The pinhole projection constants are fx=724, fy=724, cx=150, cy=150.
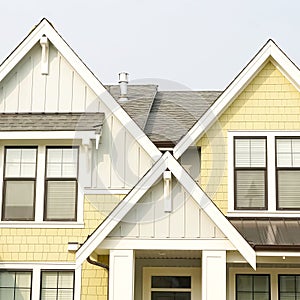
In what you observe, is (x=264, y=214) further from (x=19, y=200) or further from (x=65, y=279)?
(x=19, y=200)

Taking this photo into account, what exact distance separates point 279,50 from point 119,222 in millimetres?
5393

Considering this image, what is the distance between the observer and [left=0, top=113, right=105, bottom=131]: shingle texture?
15359mm

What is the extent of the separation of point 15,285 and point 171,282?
3282mm

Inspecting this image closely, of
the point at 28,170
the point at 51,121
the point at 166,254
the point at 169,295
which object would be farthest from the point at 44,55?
the point at 169,295

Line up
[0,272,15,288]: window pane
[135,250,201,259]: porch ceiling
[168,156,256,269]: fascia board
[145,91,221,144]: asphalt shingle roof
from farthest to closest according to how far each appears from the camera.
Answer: [145,91,221,144]: asphalt shingle roof < [0,272,15,288]: window pane < [135,250,201,259]: porch ceiling < [168,156,256,269]: fascia board

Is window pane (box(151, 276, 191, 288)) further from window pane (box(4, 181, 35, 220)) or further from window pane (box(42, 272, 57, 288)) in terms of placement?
window pane (box(4, 181, 35, 220))

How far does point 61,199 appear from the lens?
50.8 ft

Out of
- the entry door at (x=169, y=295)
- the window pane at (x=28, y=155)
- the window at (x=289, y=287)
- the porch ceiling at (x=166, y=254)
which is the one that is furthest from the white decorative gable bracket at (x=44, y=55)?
the window at (x=289, y=287)

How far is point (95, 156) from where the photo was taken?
15.6 m

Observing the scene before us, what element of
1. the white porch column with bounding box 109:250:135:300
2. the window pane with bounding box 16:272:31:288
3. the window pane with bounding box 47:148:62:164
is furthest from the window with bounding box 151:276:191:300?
the window pane with bounding box 47:148:62:164

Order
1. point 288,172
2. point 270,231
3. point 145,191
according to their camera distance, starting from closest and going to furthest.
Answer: point 145,191, point 270,231, point 288,172

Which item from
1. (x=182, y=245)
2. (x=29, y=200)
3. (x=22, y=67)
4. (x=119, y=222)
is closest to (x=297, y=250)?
(x=182, y=245)

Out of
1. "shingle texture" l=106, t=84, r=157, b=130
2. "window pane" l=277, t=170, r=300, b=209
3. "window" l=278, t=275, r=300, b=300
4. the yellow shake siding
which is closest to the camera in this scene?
"window" l=278, t=275, r=300, b=300

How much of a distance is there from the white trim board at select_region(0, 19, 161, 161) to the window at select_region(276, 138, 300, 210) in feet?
9.12
